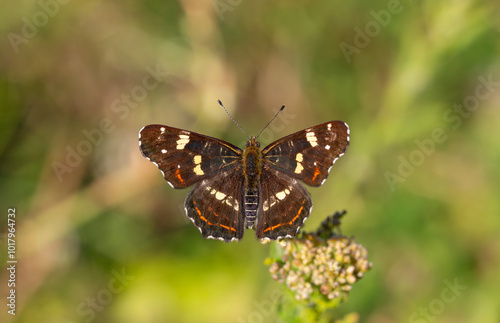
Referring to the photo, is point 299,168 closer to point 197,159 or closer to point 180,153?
point 197,159

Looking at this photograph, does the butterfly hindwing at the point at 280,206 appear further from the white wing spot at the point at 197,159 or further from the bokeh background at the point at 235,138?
the bokeh background at the point at 235,138

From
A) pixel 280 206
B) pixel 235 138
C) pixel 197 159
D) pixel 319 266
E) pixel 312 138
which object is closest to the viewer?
pixel 319 266

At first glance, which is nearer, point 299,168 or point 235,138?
point 299,168

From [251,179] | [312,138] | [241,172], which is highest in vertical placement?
[312,138]

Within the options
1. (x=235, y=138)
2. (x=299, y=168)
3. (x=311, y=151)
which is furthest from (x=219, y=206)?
(x=235, y=138)

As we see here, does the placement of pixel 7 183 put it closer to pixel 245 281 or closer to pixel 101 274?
pixel 101 274
